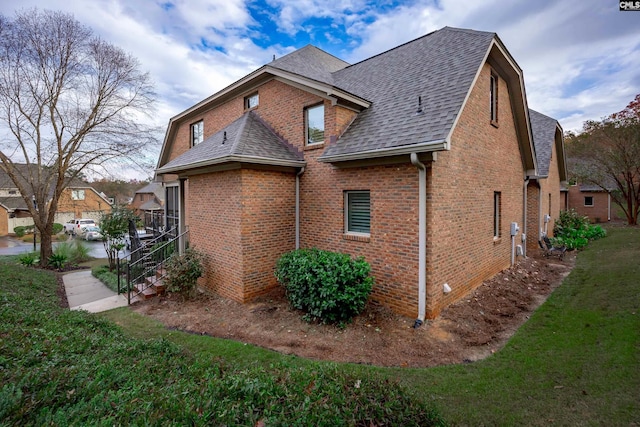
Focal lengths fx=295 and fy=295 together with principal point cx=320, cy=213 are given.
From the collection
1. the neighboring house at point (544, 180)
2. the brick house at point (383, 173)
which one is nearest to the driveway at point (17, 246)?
the brick house at point (383, 173)

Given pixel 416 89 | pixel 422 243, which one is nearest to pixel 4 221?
pixel 416 89

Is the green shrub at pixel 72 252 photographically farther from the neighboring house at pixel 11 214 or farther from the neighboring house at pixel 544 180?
the neighboring house at pixel 11 214

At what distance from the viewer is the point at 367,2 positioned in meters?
9.91

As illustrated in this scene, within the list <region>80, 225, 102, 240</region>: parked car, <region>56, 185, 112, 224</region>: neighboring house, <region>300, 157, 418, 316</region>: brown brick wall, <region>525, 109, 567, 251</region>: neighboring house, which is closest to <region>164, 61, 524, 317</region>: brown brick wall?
<region>300, 157, 418, 316</region>: brown brick wall

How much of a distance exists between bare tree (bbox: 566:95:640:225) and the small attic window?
25.1 metres

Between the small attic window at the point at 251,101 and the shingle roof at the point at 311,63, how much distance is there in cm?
121

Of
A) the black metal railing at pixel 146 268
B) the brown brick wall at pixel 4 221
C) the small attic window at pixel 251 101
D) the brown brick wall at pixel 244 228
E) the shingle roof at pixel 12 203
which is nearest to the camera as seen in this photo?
the brown brick wall at pixel 244 228

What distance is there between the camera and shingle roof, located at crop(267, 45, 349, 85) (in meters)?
10.2

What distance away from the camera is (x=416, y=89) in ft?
24.9

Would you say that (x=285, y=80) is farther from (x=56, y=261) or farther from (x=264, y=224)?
(x=56, y=261)

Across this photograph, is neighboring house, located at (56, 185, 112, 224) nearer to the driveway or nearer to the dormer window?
the driveway

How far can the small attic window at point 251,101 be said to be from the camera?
33.8 ft

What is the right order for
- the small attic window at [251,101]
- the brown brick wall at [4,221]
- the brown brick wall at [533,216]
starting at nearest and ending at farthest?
the small attic window at [251,101] → the brown brick wall at [533,216] → the brown brick wall at [4,221]

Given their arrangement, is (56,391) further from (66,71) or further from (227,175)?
(66,71)
